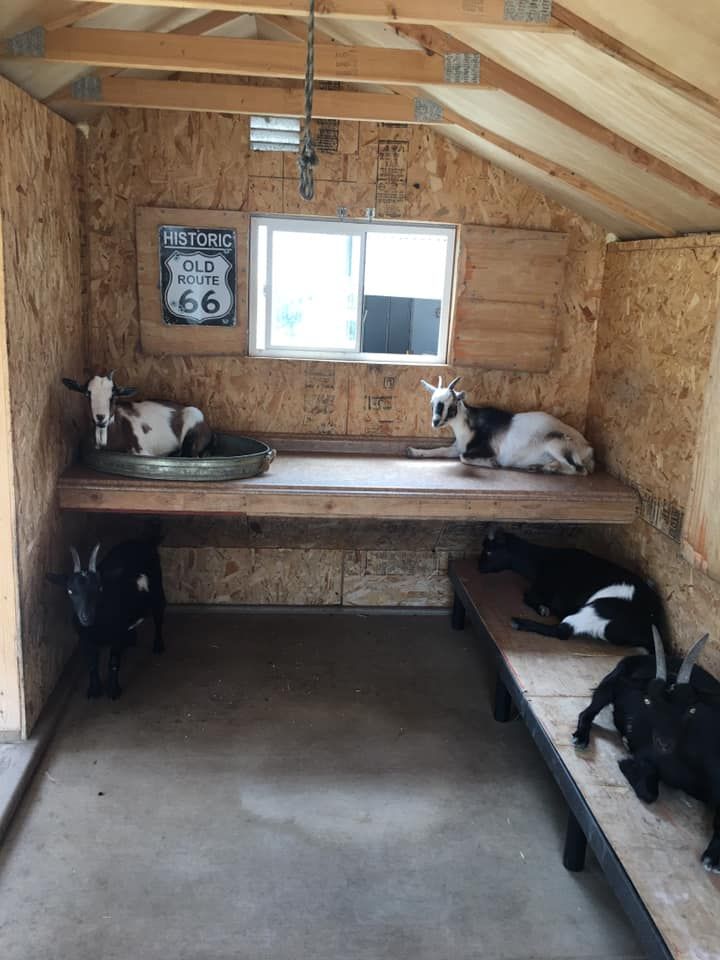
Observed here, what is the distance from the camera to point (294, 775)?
3438mm

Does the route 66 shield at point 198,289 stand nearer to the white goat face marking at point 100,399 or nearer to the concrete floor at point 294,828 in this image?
the white goat face marking at point 100,399

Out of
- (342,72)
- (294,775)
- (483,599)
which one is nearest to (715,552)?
(483,599)

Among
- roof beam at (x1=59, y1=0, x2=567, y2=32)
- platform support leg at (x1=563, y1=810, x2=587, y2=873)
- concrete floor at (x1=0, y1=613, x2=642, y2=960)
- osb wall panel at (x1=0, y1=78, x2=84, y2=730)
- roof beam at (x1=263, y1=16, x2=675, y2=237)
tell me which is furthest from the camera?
roof beam at (x1=263, y1=16, x2=675, y2=237)

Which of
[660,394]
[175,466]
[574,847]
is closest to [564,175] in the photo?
[660,394]

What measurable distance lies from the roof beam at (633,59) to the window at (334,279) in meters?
2.51

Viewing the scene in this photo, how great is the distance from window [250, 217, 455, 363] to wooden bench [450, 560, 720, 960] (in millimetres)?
2108

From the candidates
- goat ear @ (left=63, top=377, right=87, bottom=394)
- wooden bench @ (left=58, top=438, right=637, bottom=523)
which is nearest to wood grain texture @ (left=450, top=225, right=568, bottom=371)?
wooden bench @ (left=58, top=438, right=637, bottom=523)

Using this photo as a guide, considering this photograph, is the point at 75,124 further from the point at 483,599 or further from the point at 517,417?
the point at 483,599

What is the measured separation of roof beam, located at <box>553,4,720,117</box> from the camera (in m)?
2.32

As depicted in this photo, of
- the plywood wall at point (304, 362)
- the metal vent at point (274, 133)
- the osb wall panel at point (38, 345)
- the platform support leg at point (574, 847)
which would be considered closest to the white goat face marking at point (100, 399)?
the osb wall panel at point (38, 345)

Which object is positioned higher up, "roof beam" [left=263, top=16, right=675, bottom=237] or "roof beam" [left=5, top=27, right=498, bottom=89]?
"roof beam" [left=5, top=27, right=498, bottom=89]

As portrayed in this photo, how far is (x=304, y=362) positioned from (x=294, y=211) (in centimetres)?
93

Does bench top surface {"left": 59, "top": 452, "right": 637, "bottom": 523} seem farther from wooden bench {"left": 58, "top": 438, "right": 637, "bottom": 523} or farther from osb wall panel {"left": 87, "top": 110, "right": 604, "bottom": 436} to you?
osb wall panel {"left": 87, "top": 110, "right": 604, "bottom": 436}

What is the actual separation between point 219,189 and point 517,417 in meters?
2.34
